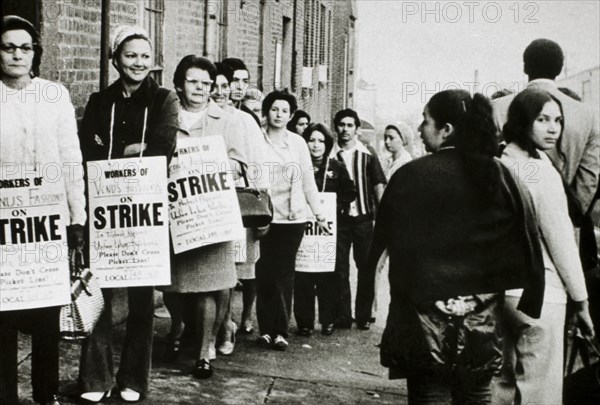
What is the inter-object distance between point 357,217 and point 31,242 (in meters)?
4.89

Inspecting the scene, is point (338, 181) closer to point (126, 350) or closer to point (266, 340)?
point (266, 340)

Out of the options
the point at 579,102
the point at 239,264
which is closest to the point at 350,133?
the point at 239,264

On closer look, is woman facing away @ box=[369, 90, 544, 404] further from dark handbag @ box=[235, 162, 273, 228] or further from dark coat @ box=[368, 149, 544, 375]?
dark handbag @ box=[235, 162, 273, 228]

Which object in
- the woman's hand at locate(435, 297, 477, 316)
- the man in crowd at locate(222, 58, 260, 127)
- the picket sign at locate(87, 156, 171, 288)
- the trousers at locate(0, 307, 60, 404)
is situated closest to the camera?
the woman's hand at locate(435, 297, 477, 316)

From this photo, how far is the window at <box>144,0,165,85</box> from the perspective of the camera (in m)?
10.6

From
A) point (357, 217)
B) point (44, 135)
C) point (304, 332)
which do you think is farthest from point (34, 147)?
point (357, 217)

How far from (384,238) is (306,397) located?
2.63 meters

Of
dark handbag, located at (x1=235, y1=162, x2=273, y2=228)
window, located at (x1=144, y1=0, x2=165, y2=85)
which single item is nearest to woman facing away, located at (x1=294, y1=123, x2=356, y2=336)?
dark handbag, located at (x1=235, y1=162, x2=273, y2=228)

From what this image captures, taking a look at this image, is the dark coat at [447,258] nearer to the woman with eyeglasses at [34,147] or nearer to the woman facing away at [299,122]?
the woman with eyeglasses at [34,147]

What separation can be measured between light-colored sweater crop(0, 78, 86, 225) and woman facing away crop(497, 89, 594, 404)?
7.46 ft

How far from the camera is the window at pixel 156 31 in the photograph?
10.6 metres

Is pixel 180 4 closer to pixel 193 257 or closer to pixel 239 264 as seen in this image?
pixel 239 264

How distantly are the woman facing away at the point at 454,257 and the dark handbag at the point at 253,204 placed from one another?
2717mm

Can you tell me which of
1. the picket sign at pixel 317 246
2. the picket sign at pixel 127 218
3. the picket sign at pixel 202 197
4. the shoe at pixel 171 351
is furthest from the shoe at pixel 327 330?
the picket sign at pixel 127 218
